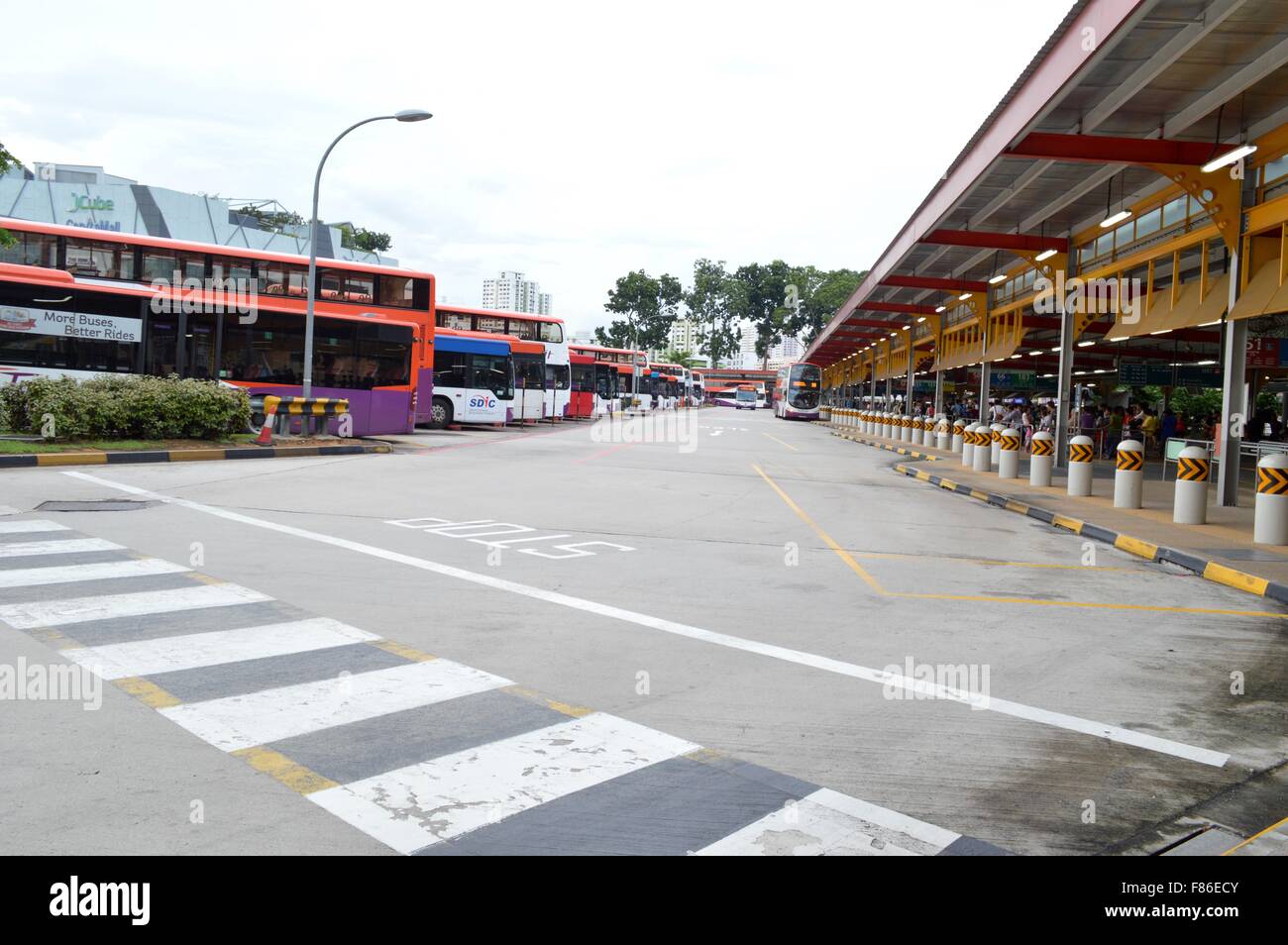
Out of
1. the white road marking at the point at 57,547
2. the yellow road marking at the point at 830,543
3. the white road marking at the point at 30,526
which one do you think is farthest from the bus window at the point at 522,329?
the white road marking at the point at 57,547

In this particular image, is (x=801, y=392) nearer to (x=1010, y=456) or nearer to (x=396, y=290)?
(x=396, y=290)

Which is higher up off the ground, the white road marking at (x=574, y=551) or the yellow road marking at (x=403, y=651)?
the white road marking at (x=574, y=551)

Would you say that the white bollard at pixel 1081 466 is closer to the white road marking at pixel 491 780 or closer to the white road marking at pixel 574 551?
the white road marking at pixel 574 551

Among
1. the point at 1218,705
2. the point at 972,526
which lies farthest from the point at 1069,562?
A: the point at 1218,705

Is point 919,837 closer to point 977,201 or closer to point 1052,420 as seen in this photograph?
point 977,201

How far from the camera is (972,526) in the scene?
15.2 meters

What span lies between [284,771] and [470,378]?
3309cm

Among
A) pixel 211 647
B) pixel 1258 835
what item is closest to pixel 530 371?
pixel 211 647

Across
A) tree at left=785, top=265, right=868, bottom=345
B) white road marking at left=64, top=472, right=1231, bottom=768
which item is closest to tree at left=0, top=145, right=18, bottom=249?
white road marking at left=64, top=472, right=1231, bottom=768

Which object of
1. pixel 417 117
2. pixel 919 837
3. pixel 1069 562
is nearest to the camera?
pixel 919 837

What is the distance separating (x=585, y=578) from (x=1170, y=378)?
102ft

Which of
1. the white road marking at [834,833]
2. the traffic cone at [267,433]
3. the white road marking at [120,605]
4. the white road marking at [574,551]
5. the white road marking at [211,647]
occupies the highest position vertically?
the traffic cone at [267,433]

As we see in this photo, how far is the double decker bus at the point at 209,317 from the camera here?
21453 mm

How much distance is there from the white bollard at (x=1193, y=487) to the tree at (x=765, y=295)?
12749 cm
